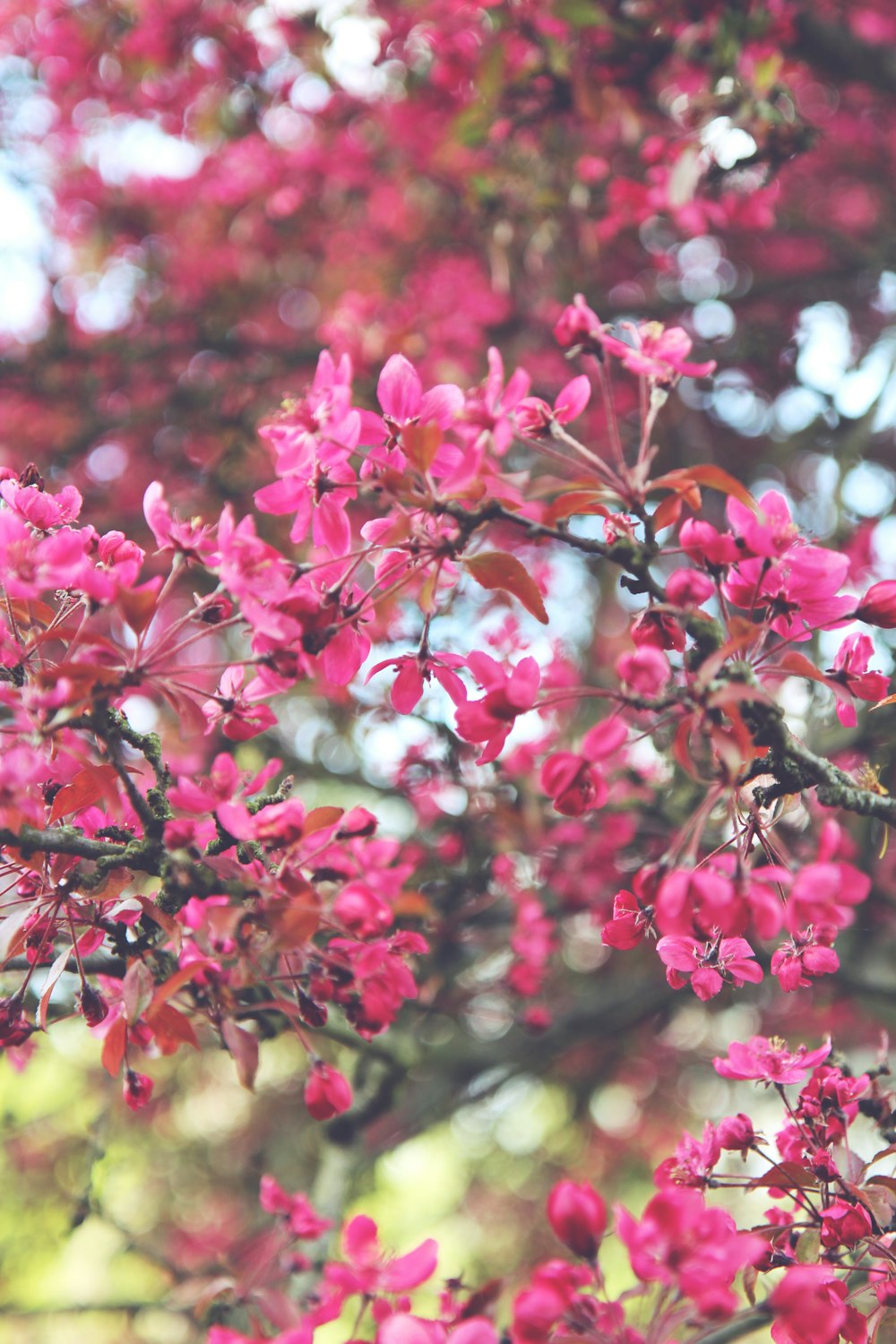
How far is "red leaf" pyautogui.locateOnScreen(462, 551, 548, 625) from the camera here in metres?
1.19

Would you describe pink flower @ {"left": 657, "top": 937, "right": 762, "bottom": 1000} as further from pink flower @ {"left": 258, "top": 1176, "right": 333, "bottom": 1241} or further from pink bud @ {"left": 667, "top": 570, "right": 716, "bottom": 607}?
pink flower @ {"left": 258, "top": 1176, "right": 333, "bottom": 1241}

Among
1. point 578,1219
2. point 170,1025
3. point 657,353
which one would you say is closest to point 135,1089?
point 170,1025

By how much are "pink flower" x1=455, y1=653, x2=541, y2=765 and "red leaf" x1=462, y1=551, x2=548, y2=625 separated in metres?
0.07

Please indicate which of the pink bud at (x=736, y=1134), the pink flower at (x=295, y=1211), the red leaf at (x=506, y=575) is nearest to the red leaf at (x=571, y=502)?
the red leaf at (x=506, y=575)

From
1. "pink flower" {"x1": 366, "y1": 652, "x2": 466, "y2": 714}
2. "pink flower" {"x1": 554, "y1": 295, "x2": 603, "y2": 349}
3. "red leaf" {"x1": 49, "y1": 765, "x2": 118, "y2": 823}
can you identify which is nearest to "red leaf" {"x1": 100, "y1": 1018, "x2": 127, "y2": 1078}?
"red leaf" {"x1": 49, "y1": 765, "x2": 118, "y2": 823}

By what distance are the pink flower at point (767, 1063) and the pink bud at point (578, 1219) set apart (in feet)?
1.46

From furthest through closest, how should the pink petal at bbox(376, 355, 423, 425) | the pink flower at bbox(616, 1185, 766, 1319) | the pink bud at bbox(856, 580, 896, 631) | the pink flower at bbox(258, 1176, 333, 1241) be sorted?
the pink flower at bbox(258, 1176, 333, 1241), the pink petal at bbox(376, 355, 423, 425), the pink bud at bbox(856, 580, 896, 631), the pink flower at bbox(616, 1185, 766, 1319)

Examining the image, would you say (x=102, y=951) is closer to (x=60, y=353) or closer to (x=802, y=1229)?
(x=802, y=1229)

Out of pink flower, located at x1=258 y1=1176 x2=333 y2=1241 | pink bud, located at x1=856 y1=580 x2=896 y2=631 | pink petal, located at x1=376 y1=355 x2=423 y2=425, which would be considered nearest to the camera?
pink bud, located at x1=856 y1=580 x2=896 y2=631

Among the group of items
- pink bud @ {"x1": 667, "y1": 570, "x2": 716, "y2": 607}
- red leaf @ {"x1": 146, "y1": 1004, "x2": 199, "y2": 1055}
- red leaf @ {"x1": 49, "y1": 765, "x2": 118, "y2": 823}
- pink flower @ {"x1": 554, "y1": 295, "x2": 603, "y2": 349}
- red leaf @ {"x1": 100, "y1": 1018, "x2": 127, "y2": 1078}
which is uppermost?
pink flower @ {"x1": 554, "y1": 295, "x2": 603, "y2": 349}

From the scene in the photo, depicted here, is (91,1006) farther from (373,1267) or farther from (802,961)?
(802,961)

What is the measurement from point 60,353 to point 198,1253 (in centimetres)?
504

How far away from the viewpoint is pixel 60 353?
457 cm

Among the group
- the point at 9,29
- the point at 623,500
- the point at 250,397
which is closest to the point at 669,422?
the point at 250,397
